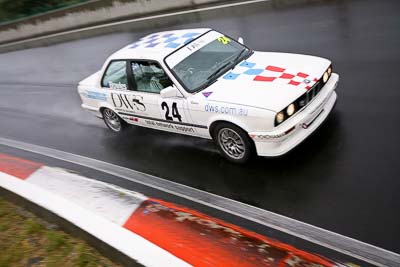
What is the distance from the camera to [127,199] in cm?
504

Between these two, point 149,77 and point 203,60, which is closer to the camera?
point 203,60

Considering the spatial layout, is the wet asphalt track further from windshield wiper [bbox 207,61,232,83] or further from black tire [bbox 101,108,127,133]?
windshield wiper [bbox 207,61,232,83]

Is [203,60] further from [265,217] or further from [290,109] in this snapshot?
[265,217]

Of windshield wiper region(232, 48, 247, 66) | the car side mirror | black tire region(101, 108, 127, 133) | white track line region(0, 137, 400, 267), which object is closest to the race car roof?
the car side mirror

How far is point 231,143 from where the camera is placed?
5.58 m

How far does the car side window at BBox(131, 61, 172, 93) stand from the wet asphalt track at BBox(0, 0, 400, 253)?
42.6 inches

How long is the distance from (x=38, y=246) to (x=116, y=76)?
133 inches

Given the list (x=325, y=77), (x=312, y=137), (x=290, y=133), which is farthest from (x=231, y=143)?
(x=325, y=77)

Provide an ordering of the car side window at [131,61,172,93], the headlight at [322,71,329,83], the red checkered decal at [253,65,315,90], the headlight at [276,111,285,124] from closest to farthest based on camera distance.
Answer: the headlight at [276,111,285,124] → the red checkered decal at [253,65,315,90] → the headlight at [322,71,329,83] → the car side window at [131,61,172,93]

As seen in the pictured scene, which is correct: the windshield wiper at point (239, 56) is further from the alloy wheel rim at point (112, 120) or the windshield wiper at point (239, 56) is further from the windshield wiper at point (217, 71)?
the alloy wheel rim at point (112, 120)

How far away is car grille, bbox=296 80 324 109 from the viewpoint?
5160 millimetres

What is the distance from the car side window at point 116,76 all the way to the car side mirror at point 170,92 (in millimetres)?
1121

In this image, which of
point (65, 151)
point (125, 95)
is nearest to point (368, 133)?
point (125, 95)

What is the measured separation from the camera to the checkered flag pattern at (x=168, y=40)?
20.7 feet
